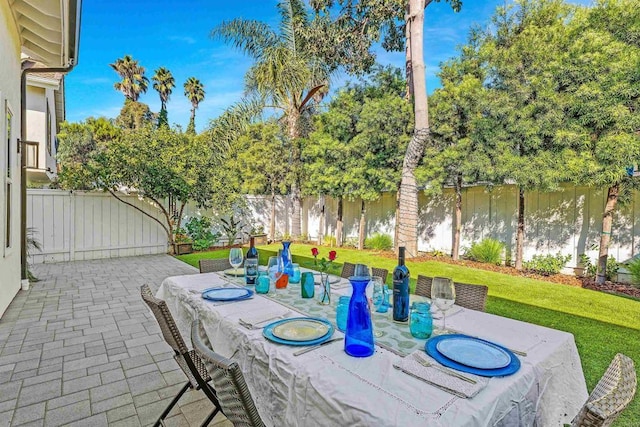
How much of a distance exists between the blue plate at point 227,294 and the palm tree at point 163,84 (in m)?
22.2

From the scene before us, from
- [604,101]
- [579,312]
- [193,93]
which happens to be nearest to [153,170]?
[579,312]

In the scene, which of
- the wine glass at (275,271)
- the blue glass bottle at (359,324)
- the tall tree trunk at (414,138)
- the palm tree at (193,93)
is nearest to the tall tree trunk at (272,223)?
the tall tree trunk at (414,138)

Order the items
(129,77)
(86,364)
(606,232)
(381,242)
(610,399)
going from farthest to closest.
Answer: (129,77) < (381,242) < (606,232) < (86,364) < (610,399)

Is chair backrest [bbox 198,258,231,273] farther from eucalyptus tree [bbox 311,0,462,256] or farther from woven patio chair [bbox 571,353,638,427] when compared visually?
eucalyptus tree [bbox 311,0,462,256]

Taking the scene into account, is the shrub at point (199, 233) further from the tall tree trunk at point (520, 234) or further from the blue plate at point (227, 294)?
the tall tree trunk at point (520, 234)

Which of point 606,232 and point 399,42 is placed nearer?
point 606,232

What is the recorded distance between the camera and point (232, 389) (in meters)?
1.14

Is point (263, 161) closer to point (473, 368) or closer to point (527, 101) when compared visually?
point (527, 101)

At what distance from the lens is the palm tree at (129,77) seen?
2077 cm

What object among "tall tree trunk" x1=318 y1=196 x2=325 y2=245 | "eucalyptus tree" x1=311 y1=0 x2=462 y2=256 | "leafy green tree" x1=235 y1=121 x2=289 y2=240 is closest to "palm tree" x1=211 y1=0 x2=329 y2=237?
"leafy green tree" x1=235 y1=121 x2=289 y2=240

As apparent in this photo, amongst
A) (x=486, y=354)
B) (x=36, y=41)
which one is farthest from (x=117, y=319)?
(x=36, y=41)

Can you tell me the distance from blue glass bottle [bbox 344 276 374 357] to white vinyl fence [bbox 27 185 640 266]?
6623 millimetres

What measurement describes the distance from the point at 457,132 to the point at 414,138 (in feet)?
2.97

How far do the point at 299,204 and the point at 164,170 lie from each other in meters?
4.22
